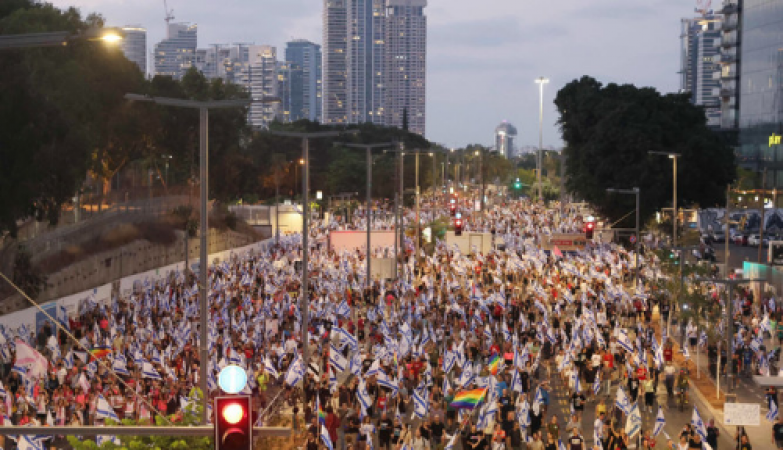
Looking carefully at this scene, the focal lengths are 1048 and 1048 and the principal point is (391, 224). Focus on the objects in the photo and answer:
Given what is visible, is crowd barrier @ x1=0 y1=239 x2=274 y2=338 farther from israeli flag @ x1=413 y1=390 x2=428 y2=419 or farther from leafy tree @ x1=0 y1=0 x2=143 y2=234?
israeli flag @ x1=413 y1=390 x2=428 y2=419

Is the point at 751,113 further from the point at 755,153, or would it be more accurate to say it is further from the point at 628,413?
the point at 628,413

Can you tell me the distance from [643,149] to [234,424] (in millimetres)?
65949

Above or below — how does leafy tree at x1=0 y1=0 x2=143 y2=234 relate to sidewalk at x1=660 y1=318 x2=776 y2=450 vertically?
above

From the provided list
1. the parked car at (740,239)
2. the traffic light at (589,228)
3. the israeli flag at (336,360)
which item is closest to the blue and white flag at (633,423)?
the israeli flag at (336,360)

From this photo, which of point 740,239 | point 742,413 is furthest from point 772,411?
point 740,239

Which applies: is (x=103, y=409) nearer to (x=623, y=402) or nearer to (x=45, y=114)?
(x=623, y=402)

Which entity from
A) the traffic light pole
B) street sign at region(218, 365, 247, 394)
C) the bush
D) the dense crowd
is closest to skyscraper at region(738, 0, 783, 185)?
the dense crowd

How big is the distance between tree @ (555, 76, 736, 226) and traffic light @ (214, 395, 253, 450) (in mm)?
64467

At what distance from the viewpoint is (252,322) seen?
33.5 meters

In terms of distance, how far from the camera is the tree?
71.0m

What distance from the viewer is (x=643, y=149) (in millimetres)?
71000

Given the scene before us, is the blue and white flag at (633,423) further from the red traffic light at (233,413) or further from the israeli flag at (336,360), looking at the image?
the red traffic light at (233,413)

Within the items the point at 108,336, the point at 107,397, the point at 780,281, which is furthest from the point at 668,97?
the point at 107,397

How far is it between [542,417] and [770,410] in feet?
16.8
